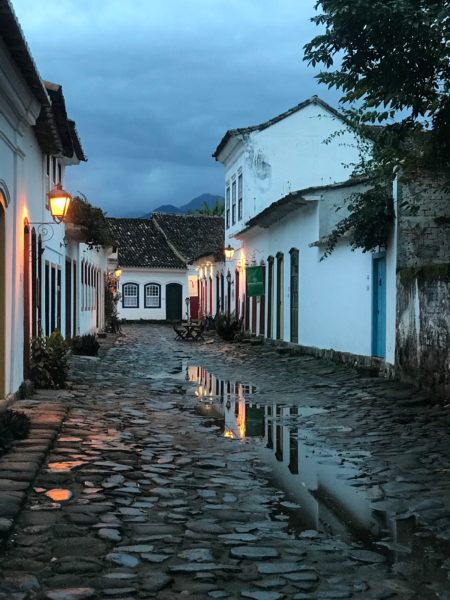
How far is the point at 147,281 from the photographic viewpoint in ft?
149

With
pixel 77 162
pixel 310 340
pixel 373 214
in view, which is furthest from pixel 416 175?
pixel 77 162

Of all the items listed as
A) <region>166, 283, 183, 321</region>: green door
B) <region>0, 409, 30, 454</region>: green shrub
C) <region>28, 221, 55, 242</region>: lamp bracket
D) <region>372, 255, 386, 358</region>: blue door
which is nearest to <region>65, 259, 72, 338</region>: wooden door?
<region>28, 221, 55, 242</region>: lamp bracket

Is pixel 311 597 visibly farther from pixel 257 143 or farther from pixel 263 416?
pixel 257 143

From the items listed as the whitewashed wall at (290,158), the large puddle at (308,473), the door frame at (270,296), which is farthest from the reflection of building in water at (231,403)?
the whitewashed wall at (290,158)

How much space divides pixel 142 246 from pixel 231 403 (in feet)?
122

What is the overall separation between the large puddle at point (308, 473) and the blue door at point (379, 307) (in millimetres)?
3426

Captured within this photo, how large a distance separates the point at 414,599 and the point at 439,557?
69 centimetres

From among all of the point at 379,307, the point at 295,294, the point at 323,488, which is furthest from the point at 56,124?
the point at 295,294

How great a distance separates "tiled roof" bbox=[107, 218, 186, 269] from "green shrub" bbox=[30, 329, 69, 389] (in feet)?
107

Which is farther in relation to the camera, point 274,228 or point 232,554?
point 274,228

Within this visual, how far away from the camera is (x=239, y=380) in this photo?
43.8 ft

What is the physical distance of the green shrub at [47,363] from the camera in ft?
35.3

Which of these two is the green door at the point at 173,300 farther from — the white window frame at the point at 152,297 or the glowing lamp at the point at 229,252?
the glowing lamp at the point at 229,252

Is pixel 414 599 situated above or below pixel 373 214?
below
